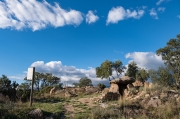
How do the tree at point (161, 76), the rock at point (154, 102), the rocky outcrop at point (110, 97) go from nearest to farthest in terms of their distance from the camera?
the rock at point (154, 102), the rocky outcrop at point (110, 97), the tree at point (161, 76)

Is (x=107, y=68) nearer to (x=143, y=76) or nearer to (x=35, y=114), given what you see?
(x=143, y=76)

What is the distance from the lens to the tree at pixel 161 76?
25656 mm

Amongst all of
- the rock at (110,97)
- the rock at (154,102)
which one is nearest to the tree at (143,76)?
the rock at (110,97)

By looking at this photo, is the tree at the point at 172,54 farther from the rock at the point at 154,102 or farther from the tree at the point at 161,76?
the rock at the point at 154,102

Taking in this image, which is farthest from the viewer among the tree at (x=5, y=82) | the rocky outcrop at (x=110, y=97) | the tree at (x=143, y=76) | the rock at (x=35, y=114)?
the tree at (x=143, y=76)

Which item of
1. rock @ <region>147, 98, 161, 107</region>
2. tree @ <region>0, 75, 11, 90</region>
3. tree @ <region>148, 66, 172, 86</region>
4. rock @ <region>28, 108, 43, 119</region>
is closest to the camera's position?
rock @ <region>28, 108, 43, 119</region>

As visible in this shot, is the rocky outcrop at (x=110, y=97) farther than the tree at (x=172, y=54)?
No

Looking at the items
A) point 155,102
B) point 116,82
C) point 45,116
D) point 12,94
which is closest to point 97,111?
point 45,116

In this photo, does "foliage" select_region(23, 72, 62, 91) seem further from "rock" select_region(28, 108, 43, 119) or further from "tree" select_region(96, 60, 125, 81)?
"rock" select_region(28, 108, 43, 119)

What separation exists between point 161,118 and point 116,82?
31.3 feet

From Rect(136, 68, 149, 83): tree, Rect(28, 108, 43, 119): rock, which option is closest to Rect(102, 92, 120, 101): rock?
Rect(28, 108, 43, 119): rock

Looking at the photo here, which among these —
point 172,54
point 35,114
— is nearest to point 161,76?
point 172,54

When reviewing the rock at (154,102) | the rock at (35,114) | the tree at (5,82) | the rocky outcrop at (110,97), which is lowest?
the rock at (35,114)

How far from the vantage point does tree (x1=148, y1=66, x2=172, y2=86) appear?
84.2 ft
